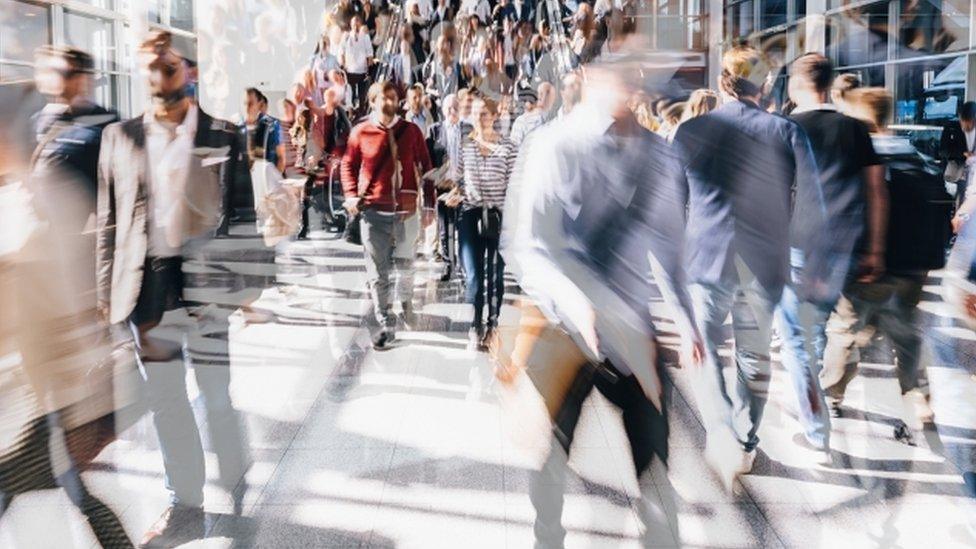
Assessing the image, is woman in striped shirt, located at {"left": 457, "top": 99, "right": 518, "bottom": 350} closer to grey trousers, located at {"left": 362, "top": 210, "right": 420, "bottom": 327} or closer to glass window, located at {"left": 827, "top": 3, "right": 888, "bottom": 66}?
grey trousers, located at {"left": 362, "top": 210, "right": 420, "bottom": 327}

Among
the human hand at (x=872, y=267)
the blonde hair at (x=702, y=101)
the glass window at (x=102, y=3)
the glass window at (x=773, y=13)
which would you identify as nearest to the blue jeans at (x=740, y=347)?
the human hand at (x=872, y=267)

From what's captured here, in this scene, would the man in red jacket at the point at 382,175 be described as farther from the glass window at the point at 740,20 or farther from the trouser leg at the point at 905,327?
the glass window at the point at 740,20

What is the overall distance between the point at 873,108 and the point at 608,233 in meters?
2.18

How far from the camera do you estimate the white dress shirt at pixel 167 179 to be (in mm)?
3748

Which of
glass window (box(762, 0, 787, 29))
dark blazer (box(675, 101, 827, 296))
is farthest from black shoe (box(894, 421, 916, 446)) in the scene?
glass window (box(762, 0, 787, 29))

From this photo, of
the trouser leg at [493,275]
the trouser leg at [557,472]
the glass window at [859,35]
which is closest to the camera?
the trouser leg at [557,472]

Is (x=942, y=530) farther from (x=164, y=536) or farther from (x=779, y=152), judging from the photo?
(x=164, y=536)

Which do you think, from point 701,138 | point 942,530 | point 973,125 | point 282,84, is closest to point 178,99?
point 701,138

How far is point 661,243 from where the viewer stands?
3309 millimetres

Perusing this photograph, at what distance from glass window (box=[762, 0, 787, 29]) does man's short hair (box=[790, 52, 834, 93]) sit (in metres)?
13.3

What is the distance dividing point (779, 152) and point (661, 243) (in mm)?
1314

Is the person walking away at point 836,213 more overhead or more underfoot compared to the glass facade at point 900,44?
more underfoot

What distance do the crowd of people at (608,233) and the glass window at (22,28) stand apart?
17.0 ft

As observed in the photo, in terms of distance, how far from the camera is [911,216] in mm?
4746
